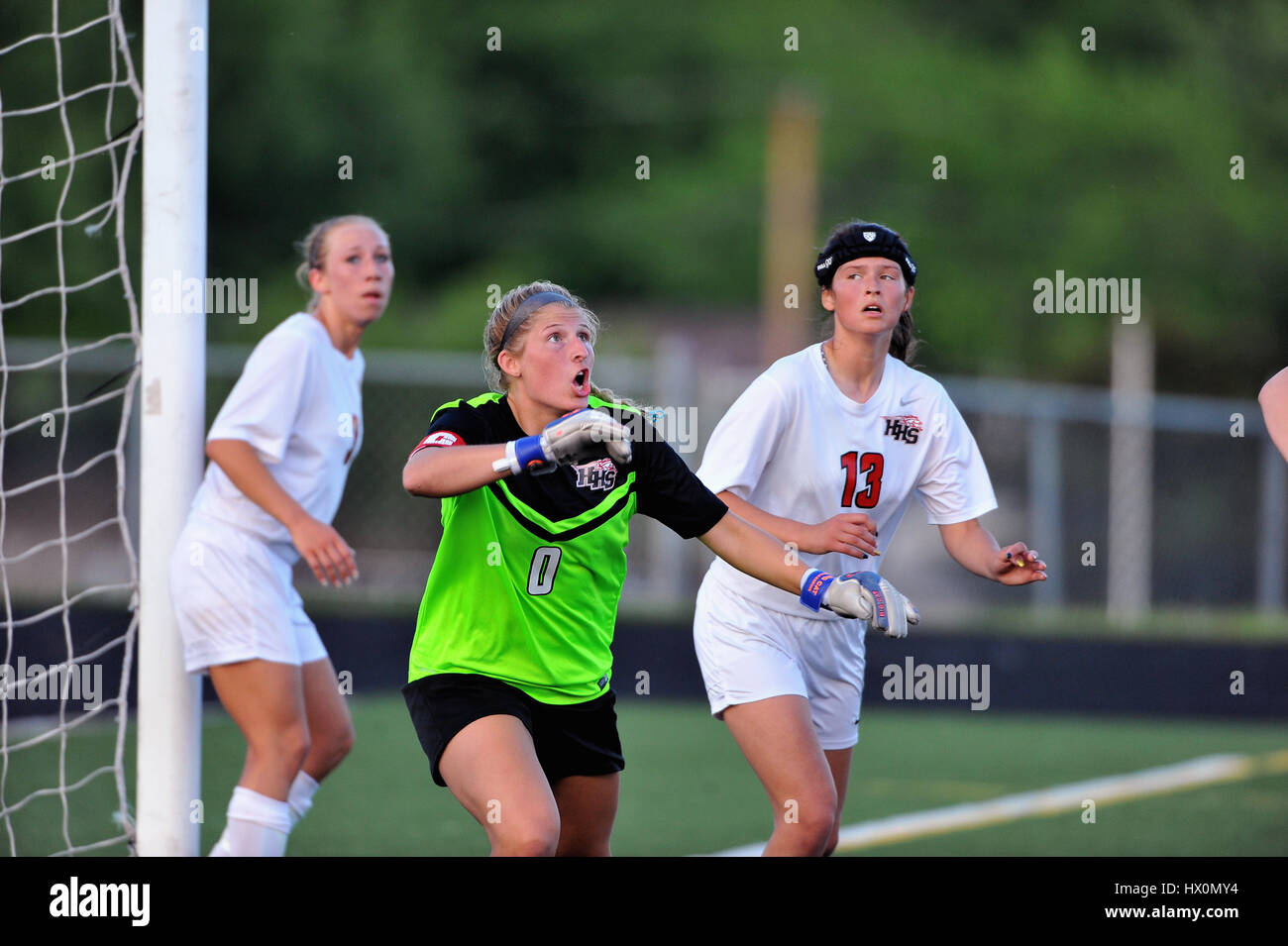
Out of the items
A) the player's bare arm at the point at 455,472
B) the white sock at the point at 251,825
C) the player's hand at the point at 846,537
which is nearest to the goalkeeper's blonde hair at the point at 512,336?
the player's bare arm at the point at 455,472

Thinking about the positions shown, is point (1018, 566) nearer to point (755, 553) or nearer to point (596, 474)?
point (755, 553)

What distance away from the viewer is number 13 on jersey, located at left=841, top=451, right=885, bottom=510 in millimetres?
5004

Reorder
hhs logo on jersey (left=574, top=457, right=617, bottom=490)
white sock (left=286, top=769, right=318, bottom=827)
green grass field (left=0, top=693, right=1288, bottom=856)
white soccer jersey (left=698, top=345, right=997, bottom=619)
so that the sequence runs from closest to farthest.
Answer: hhs logo on jersey (left=574, top=457, right=617, bottom=490)
white soccer jersey (left=698, top=345, right=997, bottom=619)
white sock (left=286, top=769, right=318, bottom=827)
green grass field (left=0, top=693, right=1288, bottom=856)

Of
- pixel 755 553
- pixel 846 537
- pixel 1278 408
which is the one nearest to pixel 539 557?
pixel 755 553

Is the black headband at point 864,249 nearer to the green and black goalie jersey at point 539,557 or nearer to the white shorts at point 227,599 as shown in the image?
the green and black goalie jersey at point 539,557

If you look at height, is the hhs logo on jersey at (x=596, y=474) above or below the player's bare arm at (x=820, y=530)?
above

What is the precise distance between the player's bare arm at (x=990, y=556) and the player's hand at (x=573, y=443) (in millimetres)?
1332

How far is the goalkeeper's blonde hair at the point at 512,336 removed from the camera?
4477mm

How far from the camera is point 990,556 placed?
5004mm

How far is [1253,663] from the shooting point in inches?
464

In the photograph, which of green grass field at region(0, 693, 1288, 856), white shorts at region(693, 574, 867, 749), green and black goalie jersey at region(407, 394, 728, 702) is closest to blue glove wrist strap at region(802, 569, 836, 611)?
green and black goalie jersey at region(407, 394, 728, 702)

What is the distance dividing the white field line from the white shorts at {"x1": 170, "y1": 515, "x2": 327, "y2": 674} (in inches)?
87.0

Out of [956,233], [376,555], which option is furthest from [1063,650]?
[956,233]

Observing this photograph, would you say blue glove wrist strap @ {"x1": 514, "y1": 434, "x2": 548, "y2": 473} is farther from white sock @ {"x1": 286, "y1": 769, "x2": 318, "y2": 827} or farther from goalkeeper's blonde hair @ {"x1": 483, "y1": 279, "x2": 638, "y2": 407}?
white sock @ {"x1": 286, "y1": 769, "x2": 318, "y2": 827}
